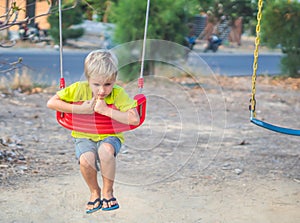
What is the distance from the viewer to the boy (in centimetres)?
318

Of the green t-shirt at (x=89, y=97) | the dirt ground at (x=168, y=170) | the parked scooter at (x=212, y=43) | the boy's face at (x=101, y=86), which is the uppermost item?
the boy's face at (x=101, y=86)

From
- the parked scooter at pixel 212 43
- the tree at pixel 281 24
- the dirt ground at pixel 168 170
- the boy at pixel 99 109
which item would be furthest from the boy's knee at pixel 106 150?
the parked scooter at pixel 212 43

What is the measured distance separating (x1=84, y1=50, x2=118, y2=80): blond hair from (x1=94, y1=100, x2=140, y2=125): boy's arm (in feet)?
0.57

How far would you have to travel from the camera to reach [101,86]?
10.5ft

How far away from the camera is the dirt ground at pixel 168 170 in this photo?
4422mm

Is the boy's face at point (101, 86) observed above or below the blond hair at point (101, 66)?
below

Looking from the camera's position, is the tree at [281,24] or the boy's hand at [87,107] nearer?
the boy's hand at [87,107]

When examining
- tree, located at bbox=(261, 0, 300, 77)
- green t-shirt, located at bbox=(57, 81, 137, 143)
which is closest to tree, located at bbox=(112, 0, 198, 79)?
tree, located at bbox=(261, 0, 300, 77)

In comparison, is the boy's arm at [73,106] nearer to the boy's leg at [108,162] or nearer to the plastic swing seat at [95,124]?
the plastic swing seat at [95,124]

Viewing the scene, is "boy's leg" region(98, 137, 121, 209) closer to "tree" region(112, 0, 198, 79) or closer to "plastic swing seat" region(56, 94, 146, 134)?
A: "plastic swing seat" region(56, 94, 146, 134)

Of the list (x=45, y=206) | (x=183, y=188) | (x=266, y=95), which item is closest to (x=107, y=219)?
(x=45, y=206)

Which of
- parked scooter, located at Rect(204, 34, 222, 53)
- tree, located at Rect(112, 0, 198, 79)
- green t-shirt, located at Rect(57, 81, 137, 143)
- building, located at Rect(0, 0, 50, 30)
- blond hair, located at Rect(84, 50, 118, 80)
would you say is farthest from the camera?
parked scooter, located at Rect(204, 34, 222, 53)

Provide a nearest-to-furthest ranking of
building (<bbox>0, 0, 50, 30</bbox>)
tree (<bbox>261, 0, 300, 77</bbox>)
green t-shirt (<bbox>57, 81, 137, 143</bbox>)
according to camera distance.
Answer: green t-shirt (<bbox>57, 81, 137, 143</bbox>) < building (<bbox>0, 0, 50, 30</bbox>) < tree (<bbox>261, 0, 300, 77</bbox>)

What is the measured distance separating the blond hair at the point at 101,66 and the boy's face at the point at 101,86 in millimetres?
24
